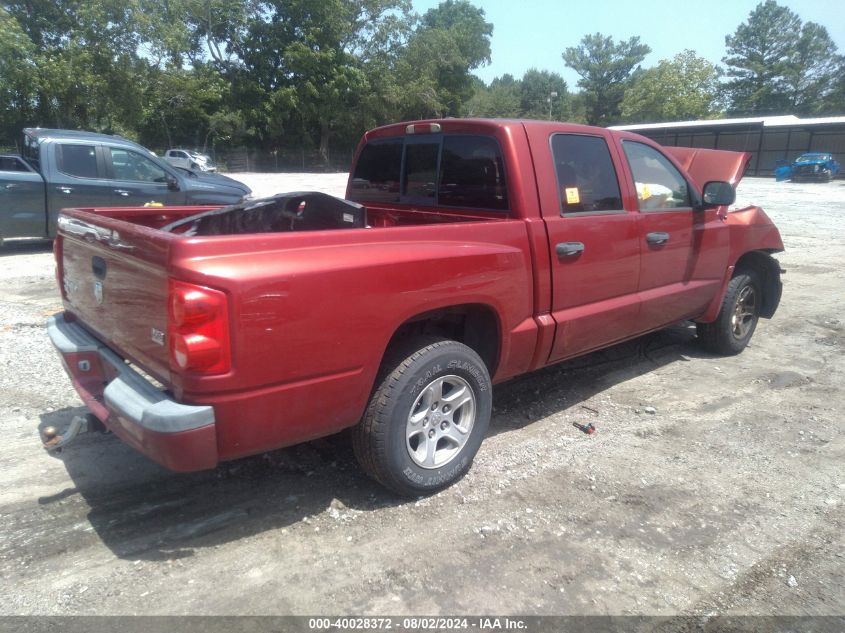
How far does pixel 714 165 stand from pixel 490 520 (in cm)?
468

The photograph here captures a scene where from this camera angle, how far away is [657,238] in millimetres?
4637

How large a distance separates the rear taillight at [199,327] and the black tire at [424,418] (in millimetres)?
891

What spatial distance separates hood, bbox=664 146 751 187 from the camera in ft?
20.4

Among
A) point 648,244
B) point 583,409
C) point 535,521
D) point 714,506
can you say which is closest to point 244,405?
point 535,521

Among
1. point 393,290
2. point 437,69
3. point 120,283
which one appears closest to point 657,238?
point 393,290

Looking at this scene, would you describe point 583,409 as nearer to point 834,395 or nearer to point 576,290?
point 576,290

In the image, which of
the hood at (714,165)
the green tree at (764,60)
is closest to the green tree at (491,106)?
the green tree at (764,60)

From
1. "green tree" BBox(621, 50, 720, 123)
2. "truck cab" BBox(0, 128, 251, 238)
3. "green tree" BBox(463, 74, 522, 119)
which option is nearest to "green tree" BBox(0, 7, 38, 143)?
"truck cab" BBox(0, 128, 251, 238)

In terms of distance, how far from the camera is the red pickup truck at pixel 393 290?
2.62m

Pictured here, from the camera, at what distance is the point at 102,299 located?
325 cm

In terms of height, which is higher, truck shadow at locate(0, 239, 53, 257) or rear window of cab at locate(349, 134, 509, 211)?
rear window of cab at locate(349, 134, 509, 211)

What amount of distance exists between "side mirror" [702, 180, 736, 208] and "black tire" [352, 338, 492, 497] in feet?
8.55

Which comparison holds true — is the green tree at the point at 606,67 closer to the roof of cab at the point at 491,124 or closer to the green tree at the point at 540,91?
the green tree at the point at 540,91

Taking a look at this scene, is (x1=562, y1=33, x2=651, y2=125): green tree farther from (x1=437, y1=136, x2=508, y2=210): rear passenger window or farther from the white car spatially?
(x1=437, y1=136, x2=508, y2=210): rear passenger window
